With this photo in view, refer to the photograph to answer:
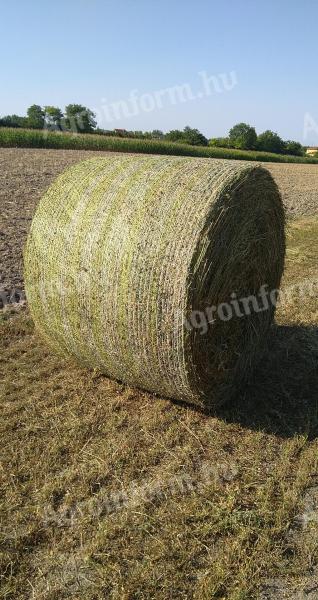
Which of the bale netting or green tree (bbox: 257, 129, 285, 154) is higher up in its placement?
green tree (bbox: 257, 129, 285, 154)

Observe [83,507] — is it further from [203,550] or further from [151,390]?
[151,390]

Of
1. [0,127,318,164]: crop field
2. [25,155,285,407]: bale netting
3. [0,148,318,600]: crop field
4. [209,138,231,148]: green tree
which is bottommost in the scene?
[0,148,318,600]: crop field

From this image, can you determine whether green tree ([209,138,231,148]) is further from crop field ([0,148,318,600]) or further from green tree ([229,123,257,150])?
crop field ([0,148,318,600])

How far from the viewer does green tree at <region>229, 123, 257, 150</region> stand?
60.4m

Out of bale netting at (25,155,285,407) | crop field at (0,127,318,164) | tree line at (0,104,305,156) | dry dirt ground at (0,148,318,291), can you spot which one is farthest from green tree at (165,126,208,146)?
bale netting at (25,155,285,407)

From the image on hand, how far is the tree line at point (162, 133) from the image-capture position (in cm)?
4334

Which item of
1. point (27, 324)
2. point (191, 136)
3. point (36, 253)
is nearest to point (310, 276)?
point (27, 324)

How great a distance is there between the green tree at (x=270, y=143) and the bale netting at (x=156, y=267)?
2514 inches

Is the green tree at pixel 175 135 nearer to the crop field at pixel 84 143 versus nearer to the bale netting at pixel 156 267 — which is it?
the crop field at pixel 84 143

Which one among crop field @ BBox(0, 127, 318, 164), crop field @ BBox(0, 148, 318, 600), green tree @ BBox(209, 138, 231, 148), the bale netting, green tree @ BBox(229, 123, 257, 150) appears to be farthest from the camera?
green tree @ BBox(229, 123, 257, 150)

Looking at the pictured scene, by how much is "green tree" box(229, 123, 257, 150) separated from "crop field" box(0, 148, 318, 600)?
191ft

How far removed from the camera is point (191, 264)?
3.61m

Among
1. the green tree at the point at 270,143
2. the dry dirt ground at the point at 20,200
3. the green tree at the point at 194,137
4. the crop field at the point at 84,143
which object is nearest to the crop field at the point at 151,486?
the dry dirt ground at the point at 20,200

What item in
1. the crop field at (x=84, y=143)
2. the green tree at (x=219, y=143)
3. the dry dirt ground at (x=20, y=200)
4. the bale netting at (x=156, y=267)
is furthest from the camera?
the green tree at (x=219, y=143)
